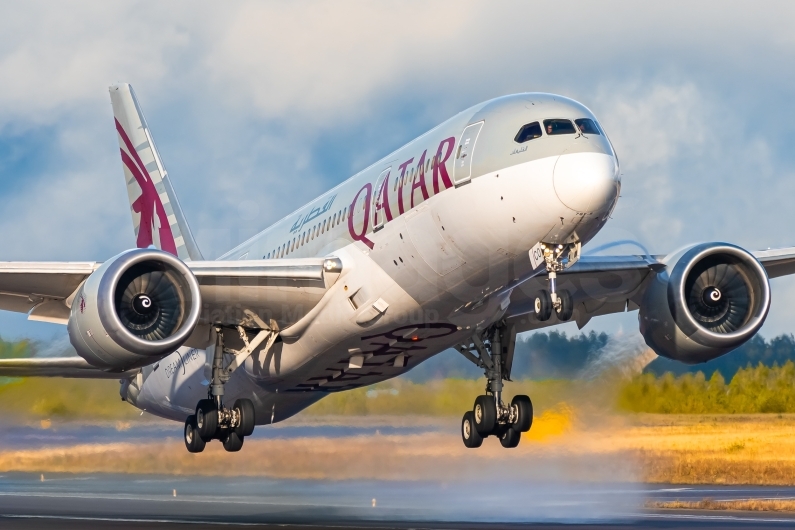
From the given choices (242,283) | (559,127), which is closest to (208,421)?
(242,283)

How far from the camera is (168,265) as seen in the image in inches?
961

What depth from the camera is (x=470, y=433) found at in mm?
28812

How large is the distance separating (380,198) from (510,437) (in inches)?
286

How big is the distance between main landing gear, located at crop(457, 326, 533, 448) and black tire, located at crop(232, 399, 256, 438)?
5.02 metres

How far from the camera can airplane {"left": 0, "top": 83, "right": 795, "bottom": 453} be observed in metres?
21.4

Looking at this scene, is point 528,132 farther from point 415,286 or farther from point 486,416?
point 486,416

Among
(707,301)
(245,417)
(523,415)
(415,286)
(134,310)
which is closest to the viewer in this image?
(415,286)

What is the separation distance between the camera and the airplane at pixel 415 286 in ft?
70.1

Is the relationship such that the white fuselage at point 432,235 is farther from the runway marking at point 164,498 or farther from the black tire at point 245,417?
the runway marking at point 164,498

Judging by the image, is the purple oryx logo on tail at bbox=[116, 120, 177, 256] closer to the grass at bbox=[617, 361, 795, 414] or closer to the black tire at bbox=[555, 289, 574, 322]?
the grass at bbox=[617, 361, 795, 414]

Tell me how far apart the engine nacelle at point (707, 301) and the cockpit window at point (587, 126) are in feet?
21.3

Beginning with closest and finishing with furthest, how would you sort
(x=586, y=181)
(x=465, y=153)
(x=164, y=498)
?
(x=586, y=181), (x=465, y=153), (x=164, y=498)

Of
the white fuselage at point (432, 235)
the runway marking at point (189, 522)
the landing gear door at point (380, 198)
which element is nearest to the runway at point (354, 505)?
the runway marking at point (189, 522)

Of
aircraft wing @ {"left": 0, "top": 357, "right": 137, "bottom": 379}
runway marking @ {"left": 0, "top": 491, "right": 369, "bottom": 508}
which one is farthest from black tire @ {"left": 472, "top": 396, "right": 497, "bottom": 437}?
aircraft wing @ {"left": 0, "top": 357, "right": 137, "bottom": 379}
